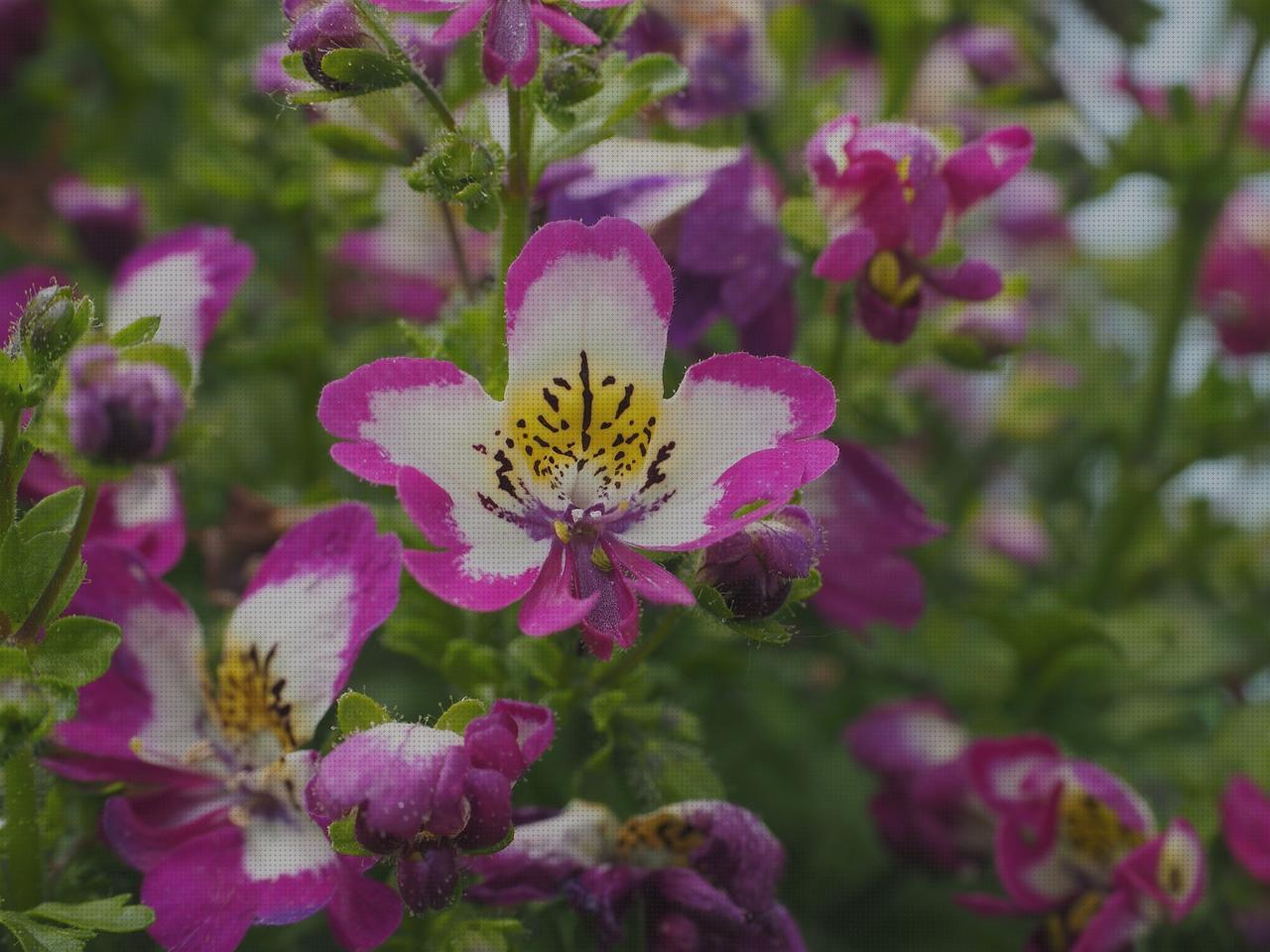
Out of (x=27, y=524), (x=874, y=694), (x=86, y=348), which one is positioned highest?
(x=86, y=348)

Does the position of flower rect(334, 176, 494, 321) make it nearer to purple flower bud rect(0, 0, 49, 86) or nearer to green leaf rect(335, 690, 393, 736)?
purple flower bud rect(0, 0, 49, 86)

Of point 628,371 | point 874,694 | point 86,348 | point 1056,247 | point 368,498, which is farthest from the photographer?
point 1056,247

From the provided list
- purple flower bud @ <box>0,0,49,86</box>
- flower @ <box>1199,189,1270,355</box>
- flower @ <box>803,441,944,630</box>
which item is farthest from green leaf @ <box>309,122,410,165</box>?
flower @ <box>1199,189,1270,355</box>

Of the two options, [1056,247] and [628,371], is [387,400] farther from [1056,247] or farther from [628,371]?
[1056,247]

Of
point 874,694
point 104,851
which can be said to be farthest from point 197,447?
point 874,694

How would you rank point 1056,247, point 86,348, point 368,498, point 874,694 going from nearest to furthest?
point 86,348 → point 368,498 → point 874,694 → point 1056,247

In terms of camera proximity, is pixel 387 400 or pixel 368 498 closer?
pixel 387 400

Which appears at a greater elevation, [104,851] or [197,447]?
[197,447]

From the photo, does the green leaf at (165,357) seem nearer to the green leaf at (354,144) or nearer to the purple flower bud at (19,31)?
the green leaf at (354,144)
